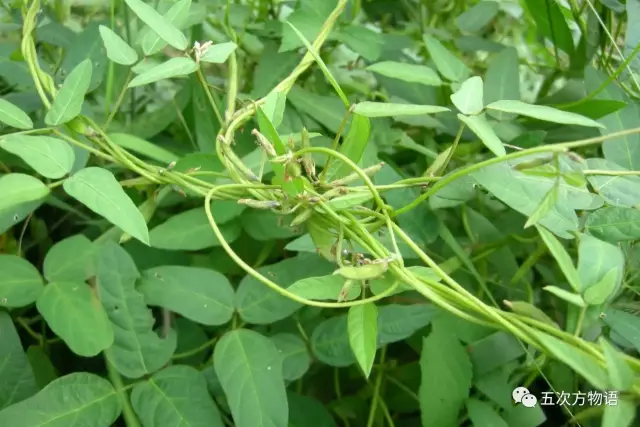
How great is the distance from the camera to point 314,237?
442mm

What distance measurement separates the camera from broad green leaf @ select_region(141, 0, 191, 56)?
48 cm

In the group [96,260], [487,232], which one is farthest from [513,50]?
[96,260]

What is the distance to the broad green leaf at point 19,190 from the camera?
15.1 inches

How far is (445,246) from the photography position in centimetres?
57

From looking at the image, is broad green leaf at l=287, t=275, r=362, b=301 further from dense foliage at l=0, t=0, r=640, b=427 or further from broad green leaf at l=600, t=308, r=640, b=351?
broad green leaf at l=600, t=308, r=640, b=351

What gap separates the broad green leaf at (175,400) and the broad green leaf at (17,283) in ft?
0.35

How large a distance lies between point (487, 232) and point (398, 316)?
5.3 inches

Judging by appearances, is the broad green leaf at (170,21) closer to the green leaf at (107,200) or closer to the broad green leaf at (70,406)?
the green leaf at (107,200)

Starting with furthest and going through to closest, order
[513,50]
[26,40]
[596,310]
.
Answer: [513,50], [26,40], [596,310]

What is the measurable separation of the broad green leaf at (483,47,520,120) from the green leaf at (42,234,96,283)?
1.22 ft

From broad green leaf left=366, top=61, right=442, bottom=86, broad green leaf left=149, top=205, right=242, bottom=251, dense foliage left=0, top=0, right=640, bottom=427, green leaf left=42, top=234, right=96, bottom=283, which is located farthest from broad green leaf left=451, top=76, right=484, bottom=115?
green leaf left=42, top=234, right=96, bottom=283

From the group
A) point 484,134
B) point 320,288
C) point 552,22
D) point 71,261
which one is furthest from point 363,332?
point 552,22

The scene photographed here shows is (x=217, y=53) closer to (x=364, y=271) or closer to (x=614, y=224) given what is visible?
(x=364, y=271)

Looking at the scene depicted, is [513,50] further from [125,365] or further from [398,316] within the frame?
[125,365]
